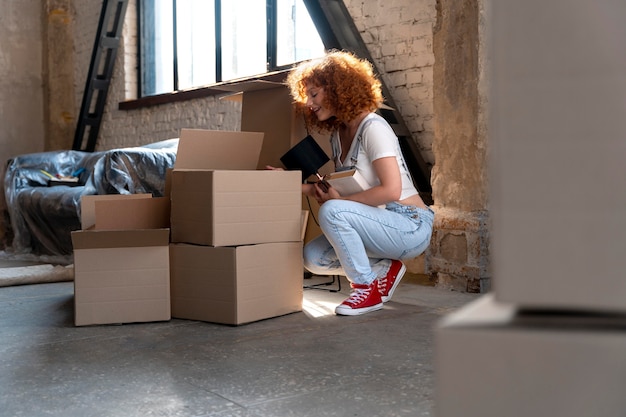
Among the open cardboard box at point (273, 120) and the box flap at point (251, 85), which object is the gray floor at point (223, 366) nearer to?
the open cardboard box at point (273, 120)

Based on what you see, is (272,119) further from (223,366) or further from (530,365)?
(530,365)

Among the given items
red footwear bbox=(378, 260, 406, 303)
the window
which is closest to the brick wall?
the window

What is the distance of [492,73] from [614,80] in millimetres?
87

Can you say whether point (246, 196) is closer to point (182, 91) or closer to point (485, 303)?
point (485, 303)

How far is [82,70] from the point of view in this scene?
7715 mm

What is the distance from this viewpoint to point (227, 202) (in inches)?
101

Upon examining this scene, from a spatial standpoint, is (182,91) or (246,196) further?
(182,91)

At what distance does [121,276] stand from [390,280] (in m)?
1.03

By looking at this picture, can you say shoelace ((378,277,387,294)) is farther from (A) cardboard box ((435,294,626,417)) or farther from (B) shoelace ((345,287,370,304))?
(A) cardboard box ((435,294,626,417))

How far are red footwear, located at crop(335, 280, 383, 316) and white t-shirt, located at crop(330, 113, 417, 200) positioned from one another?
1.23 feet

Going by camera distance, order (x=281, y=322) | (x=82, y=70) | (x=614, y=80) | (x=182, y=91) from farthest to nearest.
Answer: (x=82, y=70) < (x=182, y=91) < (x=281, y=322) < (x=614, y=80)

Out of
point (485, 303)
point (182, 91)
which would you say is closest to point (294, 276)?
point (485, 303)

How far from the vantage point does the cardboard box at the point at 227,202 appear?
100.0 inches

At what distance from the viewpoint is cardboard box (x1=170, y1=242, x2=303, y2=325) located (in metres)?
2.53
